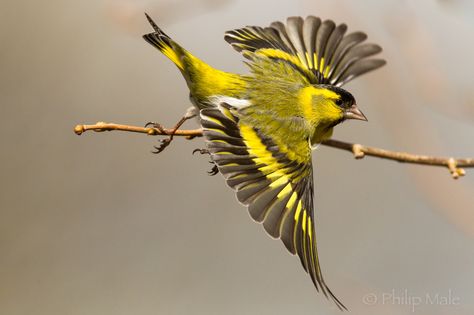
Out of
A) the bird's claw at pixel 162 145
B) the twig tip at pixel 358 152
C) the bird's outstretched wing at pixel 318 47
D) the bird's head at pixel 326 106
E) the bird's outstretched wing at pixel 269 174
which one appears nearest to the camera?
the twig tip at pixel 358 152

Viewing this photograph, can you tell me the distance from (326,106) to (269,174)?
0.43m

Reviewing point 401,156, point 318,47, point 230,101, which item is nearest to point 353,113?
point 230,101

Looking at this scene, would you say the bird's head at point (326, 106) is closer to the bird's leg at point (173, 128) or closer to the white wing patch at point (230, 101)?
the white wing patch at point (230, 101)

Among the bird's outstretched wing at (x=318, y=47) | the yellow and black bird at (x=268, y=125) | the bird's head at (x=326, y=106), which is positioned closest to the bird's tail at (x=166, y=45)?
the yellow and black bird at (x=268, y=125)

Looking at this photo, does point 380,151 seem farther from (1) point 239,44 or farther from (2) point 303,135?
(1) point 239,44

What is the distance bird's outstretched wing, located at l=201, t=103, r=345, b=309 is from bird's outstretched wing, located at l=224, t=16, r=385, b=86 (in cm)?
63

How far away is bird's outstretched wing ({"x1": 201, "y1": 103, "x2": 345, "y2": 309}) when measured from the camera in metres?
2.06

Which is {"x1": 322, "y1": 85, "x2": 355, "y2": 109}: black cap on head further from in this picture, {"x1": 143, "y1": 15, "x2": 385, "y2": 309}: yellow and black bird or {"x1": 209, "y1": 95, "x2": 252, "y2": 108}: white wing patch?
{"x1": 209, "y1": 95, "x2": 252, "y2": 108}: white wing patch

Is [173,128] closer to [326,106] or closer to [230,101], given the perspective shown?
[230,101]

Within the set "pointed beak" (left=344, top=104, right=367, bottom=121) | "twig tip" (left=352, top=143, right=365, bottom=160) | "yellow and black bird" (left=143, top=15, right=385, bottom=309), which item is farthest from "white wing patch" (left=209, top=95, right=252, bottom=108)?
"twig tip" (left=352, top=143, right=365, bottom=160)

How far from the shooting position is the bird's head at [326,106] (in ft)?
8.25

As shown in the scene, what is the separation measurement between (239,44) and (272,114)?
21.1 inches

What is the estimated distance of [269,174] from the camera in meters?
2.27

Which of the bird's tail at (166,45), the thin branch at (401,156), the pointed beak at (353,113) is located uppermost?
the bird's tail at (166,45)
